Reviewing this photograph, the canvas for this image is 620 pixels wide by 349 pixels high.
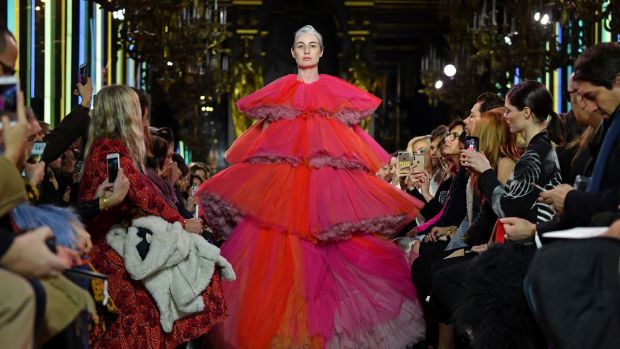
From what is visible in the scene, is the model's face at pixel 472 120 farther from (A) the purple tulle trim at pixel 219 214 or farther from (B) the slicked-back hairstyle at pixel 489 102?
(A) the purple tulle trim at pixel 219 214

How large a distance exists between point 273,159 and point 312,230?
2.01 ft

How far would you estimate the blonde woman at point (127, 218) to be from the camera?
18.1 ft

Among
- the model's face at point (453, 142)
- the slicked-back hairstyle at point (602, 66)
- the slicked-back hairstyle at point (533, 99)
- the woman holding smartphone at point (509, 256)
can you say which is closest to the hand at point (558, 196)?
the woman holding smartphone at point (509, 256)

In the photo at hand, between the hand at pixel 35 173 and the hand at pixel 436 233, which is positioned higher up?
the hand at pixel 35 173

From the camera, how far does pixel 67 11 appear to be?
11367 mm

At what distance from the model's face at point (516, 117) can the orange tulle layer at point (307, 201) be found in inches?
41.8

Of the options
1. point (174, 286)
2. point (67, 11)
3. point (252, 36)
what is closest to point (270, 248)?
point (174, 286)

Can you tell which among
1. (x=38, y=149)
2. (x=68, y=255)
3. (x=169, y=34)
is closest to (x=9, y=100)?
(x=68, y=255)

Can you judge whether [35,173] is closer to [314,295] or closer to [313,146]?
[314,295]

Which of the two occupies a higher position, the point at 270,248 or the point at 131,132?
the point at 131,132

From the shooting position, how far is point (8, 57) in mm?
3934

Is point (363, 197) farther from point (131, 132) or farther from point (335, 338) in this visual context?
point (131, 132)

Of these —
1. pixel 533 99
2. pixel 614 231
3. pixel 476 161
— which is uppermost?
pixel 533 99

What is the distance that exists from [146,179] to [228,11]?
18087 mm
